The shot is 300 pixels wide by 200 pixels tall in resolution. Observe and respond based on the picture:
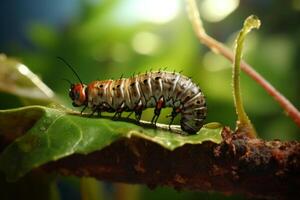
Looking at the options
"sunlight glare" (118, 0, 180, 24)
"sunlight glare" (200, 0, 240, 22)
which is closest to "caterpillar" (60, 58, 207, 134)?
"sunlight glare" (118, 0, 180, 24)

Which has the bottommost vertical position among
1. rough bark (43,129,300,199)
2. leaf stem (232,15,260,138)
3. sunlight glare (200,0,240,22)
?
rough bark (43,129,300,199)

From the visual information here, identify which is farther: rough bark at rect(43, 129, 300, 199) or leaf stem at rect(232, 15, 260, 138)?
leaf stem at rect(232, 15, 260, 138)

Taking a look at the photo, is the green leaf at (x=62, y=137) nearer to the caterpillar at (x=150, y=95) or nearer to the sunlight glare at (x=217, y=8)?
the caterpillar at (x=150, y=95)

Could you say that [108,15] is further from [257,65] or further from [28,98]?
[28,98]

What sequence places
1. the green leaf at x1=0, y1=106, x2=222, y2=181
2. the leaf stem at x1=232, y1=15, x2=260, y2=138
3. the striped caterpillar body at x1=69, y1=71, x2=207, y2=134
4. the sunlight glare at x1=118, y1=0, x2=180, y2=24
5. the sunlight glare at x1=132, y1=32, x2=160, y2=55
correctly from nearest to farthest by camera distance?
1. the green leaf at x1=0, y1=106, x2=222, y2=181
2. the leaf stem at x1=232, y1=15, x2=260, y2=138
3. the striped caterpillar body at x1=69, y1=71, x2=207, y2=134
4. the sunlight glare at x1=132, y1=32, x2=160, y2=55
5. the sunlight glare at x1=118, y1=0, x2=180, y2=24

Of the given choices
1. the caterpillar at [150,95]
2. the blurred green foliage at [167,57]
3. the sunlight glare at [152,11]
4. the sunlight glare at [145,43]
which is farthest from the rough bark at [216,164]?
the sunlight glare at [152,11]

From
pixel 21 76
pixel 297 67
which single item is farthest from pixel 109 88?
pixel 297 67

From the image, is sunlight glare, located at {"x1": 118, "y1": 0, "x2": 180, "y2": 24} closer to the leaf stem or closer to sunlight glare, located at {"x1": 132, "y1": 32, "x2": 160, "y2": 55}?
Answer: sunlight glare, located at {"x1": 132, "y1": 32, "x2": 160, "y2": 55}
